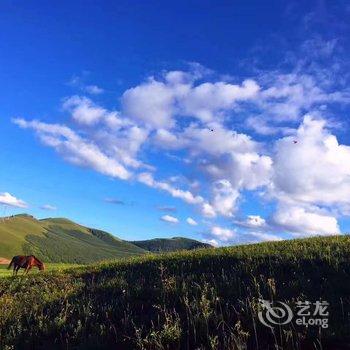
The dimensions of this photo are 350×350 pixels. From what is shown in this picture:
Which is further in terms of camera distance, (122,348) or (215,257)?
(215,257)

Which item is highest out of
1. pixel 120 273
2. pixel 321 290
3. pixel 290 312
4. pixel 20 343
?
pixel 120 273

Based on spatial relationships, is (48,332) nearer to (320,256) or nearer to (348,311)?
(348,311)

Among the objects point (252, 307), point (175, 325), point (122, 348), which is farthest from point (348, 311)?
point (122, 348)

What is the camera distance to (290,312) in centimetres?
996

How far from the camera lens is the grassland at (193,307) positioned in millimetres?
9445

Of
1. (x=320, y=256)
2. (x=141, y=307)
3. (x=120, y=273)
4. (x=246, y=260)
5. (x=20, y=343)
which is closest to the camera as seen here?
(x=20, y=343)

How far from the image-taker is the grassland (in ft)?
31.0

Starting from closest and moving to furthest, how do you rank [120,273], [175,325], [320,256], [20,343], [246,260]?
1. [175,325]
2. [20,343]
3. [320,256]
4. [246,260]
5. [120,273]

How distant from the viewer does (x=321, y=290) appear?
460 inches

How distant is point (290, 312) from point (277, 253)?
7.27 meters

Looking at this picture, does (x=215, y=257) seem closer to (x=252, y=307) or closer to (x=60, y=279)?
(x=60, y=279)

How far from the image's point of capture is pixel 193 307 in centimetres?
1078

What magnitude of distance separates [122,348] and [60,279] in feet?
33.4

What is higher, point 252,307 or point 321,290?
point 321,290
